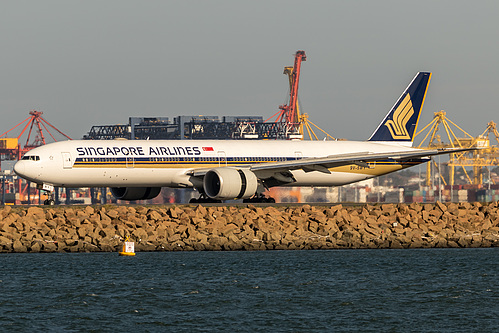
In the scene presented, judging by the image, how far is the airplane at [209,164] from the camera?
50.2 meters

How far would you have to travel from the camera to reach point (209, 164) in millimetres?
53562

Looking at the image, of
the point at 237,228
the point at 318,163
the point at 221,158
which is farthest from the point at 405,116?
the point at 237,228

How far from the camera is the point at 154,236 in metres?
43.1

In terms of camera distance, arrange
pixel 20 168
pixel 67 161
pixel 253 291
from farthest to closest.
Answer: pixel 67 161, pixel 20 168, pixel 253 291

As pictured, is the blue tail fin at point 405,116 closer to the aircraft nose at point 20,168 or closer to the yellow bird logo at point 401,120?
the yellow bird logo at point 401,120

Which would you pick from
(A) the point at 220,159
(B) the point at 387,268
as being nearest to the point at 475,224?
(B) the point at 387,268

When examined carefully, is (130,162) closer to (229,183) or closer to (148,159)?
(148,159)

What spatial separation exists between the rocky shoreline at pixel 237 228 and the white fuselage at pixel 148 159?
303cm

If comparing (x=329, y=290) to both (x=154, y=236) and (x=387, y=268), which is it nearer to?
(x=387, y=268)

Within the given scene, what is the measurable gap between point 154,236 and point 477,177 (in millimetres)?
146160

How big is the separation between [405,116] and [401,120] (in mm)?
410

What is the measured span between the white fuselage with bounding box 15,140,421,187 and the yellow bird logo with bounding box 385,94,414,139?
576 centimetres

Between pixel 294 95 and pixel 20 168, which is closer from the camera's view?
pixel 20 168

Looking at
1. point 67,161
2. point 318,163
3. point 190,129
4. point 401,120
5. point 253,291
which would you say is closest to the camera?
point 253,291
